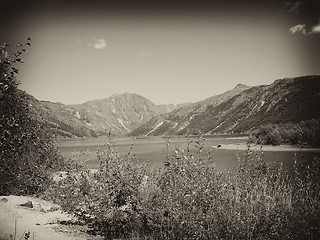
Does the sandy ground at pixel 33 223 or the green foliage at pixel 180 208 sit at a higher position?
the green foliage at pixel 180 208

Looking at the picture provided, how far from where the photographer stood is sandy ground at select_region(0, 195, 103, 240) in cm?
824

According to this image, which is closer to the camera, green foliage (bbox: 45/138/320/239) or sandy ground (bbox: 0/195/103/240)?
green foliage (bbox: 45/138/320/239)

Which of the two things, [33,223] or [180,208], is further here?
[33,223]

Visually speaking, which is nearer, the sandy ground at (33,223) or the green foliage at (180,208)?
the green foliage at (180,208)

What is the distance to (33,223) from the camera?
9.37m

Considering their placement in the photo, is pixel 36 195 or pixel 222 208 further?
pixel 36 195

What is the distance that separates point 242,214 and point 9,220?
6832mm

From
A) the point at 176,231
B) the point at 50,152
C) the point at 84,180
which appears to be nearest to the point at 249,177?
the point at 176,231

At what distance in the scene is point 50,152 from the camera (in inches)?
792

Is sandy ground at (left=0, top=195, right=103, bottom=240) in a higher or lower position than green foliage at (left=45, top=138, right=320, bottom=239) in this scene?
lower

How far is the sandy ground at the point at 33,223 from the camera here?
8.24 m

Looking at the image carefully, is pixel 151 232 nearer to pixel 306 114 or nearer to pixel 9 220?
pixel 9 220

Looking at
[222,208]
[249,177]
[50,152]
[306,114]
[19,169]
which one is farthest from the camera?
[306,114]

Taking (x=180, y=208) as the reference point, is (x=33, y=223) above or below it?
below
